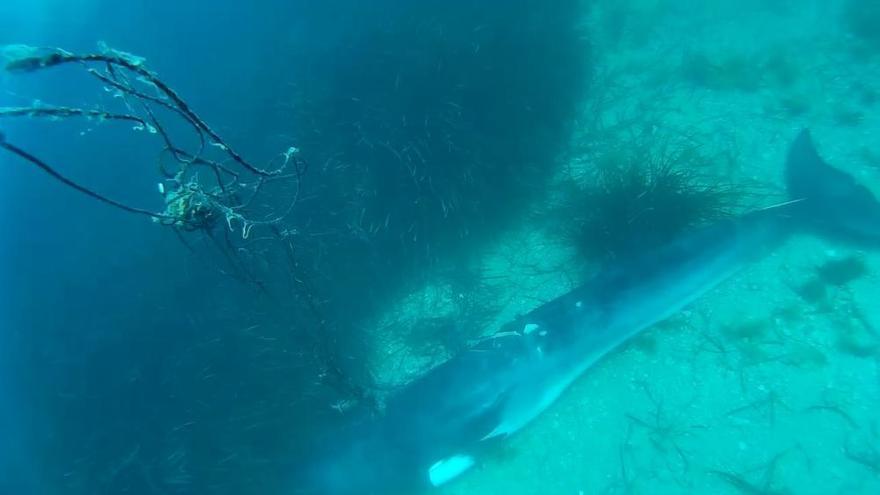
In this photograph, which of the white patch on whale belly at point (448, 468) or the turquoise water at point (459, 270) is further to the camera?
the turquoise water at point (459, 270)

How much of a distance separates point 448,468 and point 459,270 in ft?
7.99

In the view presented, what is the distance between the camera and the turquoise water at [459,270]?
5160mm

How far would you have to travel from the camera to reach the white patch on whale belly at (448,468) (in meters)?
4.98

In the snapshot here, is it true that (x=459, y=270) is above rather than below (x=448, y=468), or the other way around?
above

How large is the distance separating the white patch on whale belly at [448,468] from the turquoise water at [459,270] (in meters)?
0.36

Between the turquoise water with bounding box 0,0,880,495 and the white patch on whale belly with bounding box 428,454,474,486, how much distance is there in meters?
0.36

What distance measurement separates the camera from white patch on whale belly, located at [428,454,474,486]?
16.4 feet

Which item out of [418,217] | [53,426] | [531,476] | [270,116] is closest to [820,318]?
[531,476]

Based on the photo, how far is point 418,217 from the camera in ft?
20.6

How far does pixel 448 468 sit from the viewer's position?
16.5ft

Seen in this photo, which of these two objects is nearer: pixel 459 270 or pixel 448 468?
pixel 448 468

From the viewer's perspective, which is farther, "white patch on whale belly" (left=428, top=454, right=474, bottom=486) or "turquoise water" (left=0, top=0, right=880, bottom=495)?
"turquoise water" (left=0, top=0, right=880, bottom=495)

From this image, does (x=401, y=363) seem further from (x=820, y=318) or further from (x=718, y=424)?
(x=820, y=318)

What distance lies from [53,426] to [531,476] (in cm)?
625
